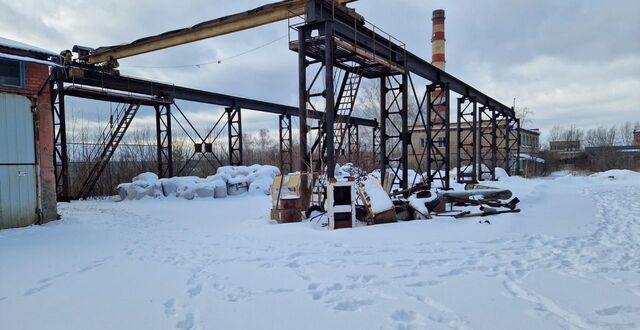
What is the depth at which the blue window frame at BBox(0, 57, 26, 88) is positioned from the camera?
9.13 meters

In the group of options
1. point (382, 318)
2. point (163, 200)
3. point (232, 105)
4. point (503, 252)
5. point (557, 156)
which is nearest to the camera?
point (382, 318)

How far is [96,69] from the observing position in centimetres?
1523

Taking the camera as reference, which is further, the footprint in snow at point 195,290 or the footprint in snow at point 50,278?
the footprint in snow at point 50,278

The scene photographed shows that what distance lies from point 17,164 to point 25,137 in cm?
69

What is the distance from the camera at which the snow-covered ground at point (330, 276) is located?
371cm

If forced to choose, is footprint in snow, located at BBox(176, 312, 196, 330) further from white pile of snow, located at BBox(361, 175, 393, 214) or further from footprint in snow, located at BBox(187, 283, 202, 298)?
white pile of snow, located at BBox(361, 175, 393, 214)

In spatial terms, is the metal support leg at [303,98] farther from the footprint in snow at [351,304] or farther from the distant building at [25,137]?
the footprint in snow at [351,304]


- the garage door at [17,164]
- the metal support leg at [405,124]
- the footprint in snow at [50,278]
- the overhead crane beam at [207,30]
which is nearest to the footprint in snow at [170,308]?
the footprint in snow at [50,278]

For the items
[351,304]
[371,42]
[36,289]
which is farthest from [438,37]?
[36,289]

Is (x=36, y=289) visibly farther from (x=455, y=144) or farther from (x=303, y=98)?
(x=455, y=144)

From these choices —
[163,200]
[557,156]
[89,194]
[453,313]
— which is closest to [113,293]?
[453,313]

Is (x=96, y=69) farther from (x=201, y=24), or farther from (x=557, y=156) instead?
(x=557, y=156)

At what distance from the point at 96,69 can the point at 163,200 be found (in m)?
5.68

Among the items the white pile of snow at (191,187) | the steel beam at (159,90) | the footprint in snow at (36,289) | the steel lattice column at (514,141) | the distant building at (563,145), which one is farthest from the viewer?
the distant building at (563,145)
